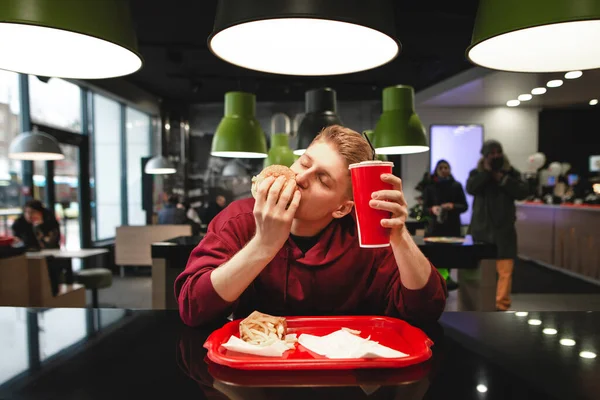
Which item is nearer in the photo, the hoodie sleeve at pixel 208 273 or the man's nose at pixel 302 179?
Result: the hoodie sleeve at pixel 208 273

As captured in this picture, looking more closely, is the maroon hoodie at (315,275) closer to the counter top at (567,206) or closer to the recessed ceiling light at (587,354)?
the recessed ceiling light at (587,354)

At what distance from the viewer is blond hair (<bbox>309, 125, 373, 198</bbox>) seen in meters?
1.39

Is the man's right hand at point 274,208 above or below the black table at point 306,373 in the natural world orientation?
above

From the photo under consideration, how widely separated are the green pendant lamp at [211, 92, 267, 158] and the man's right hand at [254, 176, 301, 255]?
2.39 metres

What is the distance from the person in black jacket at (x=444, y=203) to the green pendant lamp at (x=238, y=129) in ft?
8.01

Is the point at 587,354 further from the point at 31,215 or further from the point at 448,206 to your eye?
the point at 31,215

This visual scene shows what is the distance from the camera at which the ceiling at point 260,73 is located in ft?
16.1

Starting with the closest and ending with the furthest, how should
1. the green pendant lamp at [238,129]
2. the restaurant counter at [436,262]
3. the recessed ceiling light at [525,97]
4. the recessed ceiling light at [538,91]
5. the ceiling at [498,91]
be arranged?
the restaurant counter at [436,262] < the green pendant lamp at [238,129] < the ceiling at [498,91] < the recessed ceiling light at [538,91] < the recessed ceiling light at [525,97]

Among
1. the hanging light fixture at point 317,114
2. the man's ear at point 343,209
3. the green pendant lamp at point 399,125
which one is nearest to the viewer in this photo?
the man's ear at point 343,209

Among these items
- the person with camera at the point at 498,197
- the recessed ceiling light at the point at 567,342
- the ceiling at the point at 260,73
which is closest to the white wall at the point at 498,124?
the ceiling at the point at 260,73

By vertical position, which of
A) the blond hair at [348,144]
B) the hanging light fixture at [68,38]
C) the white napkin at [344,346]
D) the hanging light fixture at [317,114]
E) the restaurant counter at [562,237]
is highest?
the hanging light fixture at [317,114]

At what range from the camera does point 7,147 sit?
532cm

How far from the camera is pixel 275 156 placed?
468 centimetres

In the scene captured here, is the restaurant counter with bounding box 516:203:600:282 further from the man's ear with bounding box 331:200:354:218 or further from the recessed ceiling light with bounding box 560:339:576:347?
the man's ear with bounding box 331:200:354:218
